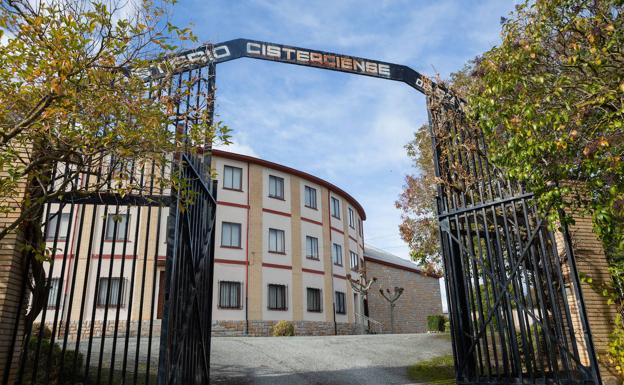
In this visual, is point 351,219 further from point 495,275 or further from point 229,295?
point 495,275

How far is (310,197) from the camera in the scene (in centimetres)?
2752

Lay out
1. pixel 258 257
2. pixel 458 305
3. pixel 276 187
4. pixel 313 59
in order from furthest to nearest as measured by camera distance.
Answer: pixel 276 187
pixel 258 257
pixel 313 59
pixel 458 305

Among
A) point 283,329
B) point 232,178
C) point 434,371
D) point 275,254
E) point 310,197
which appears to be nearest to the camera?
point 434,371

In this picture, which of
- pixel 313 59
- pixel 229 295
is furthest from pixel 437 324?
pixel 313 59

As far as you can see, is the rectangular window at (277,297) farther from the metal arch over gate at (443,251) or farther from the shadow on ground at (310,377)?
the metal arch over gate at (443,251)

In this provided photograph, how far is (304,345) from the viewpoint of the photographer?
1475cm

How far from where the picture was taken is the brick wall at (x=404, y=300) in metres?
31.6

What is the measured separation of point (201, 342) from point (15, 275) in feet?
8.20

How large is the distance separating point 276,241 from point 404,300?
479 inches

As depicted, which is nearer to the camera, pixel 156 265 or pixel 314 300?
pixel 156 265

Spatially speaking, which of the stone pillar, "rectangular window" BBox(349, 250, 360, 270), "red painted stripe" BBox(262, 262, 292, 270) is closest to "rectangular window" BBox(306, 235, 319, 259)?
"red painted stripe" BBox(262, 262, 292, 270)

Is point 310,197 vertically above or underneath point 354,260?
above

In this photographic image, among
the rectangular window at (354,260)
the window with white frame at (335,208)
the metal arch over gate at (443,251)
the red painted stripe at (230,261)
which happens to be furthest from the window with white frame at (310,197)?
the metal arch over gate at (443,251)

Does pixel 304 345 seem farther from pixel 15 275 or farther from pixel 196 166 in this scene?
pixel 15 275
